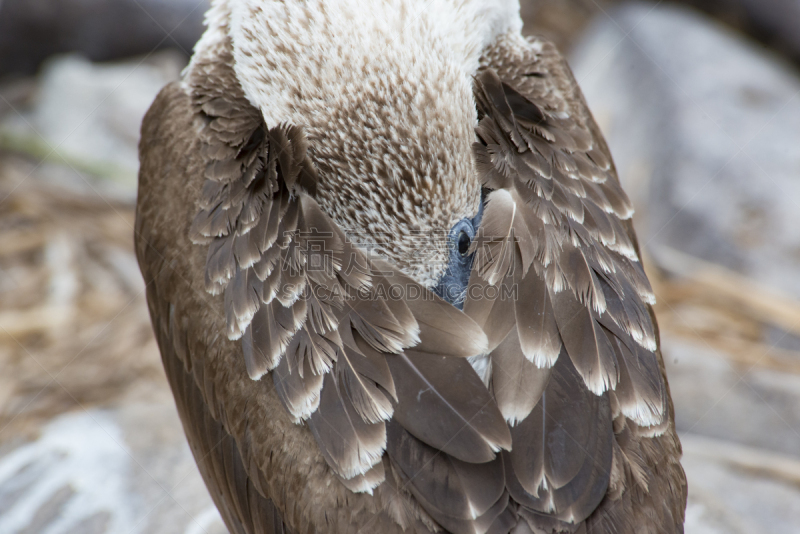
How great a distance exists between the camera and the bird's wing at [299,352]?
1322 mm

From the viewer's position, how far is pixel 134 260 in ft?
12.3

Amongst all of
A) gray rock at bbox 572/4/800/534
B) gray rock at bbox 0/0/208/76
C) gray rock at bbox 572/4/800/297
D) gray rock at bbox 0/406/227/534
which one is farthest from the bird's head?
gray rock at bbox 0/0/208/76

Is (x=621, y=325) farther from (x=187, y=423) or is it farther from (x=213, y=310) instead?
(x=187, y=423)

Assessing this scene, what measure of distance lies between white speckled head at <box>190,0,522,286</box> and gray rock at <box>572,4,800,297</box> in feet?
7.14

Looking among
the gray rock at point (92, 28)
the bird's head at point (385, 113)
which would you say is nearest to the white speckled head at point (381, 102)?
the bird's head at point (385, 113)

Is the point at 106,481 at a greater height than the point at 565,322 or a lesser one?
lesser

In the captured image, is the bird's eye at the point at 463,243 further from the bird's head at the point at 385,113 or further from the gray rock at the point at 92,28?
the gray rock at the point at 92,28

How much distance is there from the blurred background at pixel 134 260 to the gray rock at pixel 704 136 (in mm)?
12

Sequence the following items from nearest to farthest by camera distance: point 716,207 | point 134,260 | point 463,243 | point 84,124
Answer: point 463,243, point 716,207, point 134,260, point 84,124

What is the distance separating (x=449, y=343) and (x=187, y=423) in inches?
33.3

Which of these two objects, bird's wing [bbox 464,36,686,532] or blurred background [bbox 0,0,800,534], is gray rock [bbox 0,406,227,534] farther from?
bird's wing [bbox 464,36,686,532]

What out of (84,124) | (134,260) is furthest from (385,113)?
(84,124)

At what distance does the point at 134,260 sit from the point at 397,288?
2.67 meters

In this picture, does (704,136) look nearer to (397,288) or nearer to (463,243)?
(463,243)
